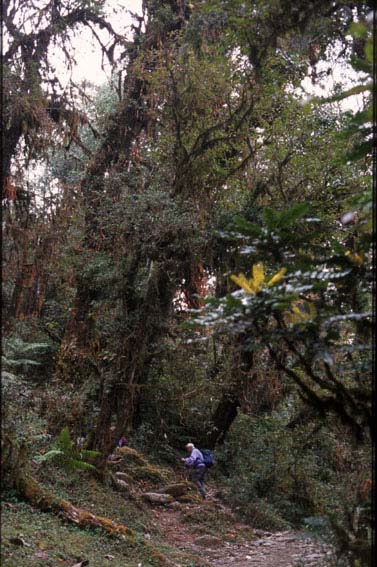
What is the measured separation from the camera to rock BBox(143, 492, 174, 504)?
39.4 feet

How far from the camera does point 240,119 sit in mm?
11422

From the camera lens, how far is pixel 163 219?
10664mm

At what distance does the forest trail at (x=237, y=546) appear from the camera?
9547 mm

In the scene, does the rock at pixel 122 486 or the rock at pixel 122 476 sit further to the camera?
the rock at pixel 122 476

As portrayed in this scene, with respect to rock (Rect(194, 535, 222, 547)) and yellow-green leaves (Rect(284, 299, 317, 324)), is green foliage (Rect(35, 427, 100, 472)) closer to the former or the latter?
rock (Rect(194, 535, 222, 547))

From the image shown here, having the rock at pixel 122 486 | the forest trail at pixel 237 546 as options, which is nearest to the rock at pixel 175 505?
the forest trail at pixel 237 546

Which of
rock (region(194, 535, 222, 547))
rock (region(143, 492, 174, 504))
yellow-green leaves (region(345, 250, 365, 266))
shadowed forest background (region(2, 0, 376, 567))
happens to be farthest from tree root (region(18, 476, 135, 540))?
yellow-green leaves (region(345, 250, 365, 266))

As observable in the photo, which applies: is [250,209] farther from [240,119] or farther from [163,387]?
[163,387]

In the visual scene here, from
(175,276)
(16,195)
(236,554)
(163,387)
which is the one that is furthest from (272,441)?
(16,195)

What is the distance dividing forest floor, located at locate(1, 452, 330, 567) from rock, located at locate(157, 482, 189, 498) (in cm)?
15

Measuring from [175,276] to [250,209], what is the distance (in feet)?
5.99

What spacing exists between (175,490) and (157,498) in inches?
30.3

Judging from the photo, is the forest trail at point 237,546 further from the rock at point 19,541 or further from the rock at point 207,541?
the rock at point 19,541

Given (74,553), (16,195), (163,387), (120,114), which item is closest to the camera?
(74,553)
